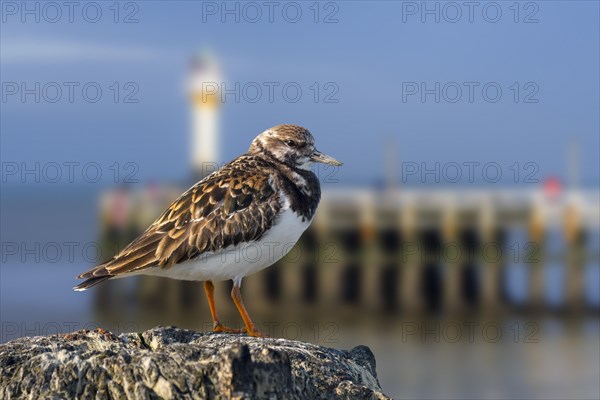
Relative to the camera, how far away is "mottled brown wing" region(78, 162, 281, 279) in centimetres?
830

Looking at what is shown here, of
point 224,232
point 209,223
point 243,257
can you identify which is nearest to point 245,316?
point 243,257

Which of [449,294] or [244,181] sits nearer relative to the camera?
[244,181]

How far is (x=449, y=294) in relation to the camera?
33594 mm

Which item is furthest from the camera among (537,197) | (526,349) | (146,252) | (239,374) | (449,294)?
(537,197)

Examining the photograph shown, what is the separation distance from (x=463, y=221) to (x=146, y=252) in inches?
1067

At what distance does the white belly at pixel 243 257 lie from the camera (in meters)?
8.24

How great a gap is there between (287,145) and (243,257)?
129 centimetres

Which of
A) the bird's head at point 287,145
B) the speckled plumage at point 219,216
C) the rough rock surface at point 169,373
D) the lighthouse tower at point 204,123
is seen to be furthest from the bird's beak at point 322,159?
the lighthouse tower at point 204,123

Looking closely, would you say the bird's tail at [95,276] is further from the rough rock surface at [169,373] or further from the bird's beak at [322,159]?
the rough rock surface at [169,373]

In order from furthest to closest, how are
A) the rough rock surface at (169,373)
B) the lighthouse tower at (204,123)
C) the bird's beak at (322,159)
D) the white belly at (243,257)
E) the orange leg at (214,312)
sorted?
the lighthouse tower at (204,123)
the bird's beak at (322,159)
the white belly at (243,257)
the orange leg at (214,312)
the rough rock surface at (169,373)

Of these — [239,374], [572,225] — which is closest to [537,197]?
[572,225]

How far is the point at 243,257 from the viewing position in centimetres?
823

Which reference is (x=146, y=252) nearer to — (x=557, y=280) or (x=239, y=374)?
(x=239, y=374)

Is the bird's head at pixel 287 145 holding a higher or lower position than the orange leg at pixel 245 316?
higher
